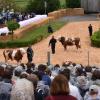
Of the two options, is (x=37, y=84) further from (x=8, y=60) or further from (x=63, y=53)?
(x=63, y=53)

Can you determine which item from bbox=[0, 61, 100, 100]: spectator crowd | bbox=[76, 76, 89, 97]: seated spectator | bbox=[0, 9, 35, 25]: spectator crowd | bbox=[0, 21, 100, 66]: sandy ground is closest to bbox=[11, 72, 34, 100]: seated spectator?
bbox=[0, 61, 100, 100]: spectator crowd

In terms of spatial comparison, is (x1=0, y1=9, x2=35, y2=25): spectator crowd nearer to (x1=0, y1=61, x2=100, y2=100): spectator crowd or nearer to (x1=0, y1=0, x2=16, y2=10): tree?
(x1=0, y1=0, x2=16, y2=10): tree

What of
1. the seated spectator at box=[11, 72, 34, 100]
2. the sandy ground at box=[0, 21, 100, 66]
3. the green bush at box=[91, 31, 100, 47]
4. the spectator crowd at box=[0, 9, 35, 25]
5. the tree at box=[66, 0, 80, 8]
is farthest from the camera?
the tree at box=[66, 0, 80, 8]

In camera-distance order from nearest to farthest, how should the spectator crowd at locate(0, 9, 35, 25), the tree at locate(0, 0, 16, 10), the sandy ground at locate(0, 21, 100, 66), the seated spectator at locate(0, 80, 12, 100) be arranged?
the seated spectator at locate(0, 80, 12, 100) < the sandy ground at locate(0, 21, 100, 66) < the spectator crowd at locate(0, 9, 35, 25) < the tree at locate(0, 0, 16, 10)

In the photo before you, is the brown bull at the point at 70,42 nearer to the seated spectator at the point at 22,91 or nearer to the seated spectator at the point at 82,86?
the seated spectator at the point at 82,86

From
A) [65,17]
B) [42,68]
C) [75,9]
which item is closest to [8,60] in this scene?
[42,68]

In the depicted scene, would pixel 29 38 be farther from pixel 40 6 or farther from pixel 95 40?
pixel 40 6

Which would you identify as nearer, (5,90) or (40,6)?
(5,90)

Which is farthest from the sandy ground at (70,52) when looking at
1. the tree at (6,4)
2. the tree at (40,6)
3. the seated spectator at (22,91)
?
the seated spectator at (22,91)

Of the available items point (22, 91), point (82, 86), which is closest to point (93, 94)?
point (82, 86)

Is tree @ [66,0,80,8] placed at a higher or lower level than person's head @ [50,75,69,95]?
lower

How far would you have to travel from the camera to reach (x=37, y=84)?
9.49m

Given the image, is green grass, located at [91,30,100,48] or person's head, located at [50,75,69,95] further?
green grass, located at [91,30,100,48]

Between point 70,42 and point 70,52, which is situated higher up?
point 70,42
